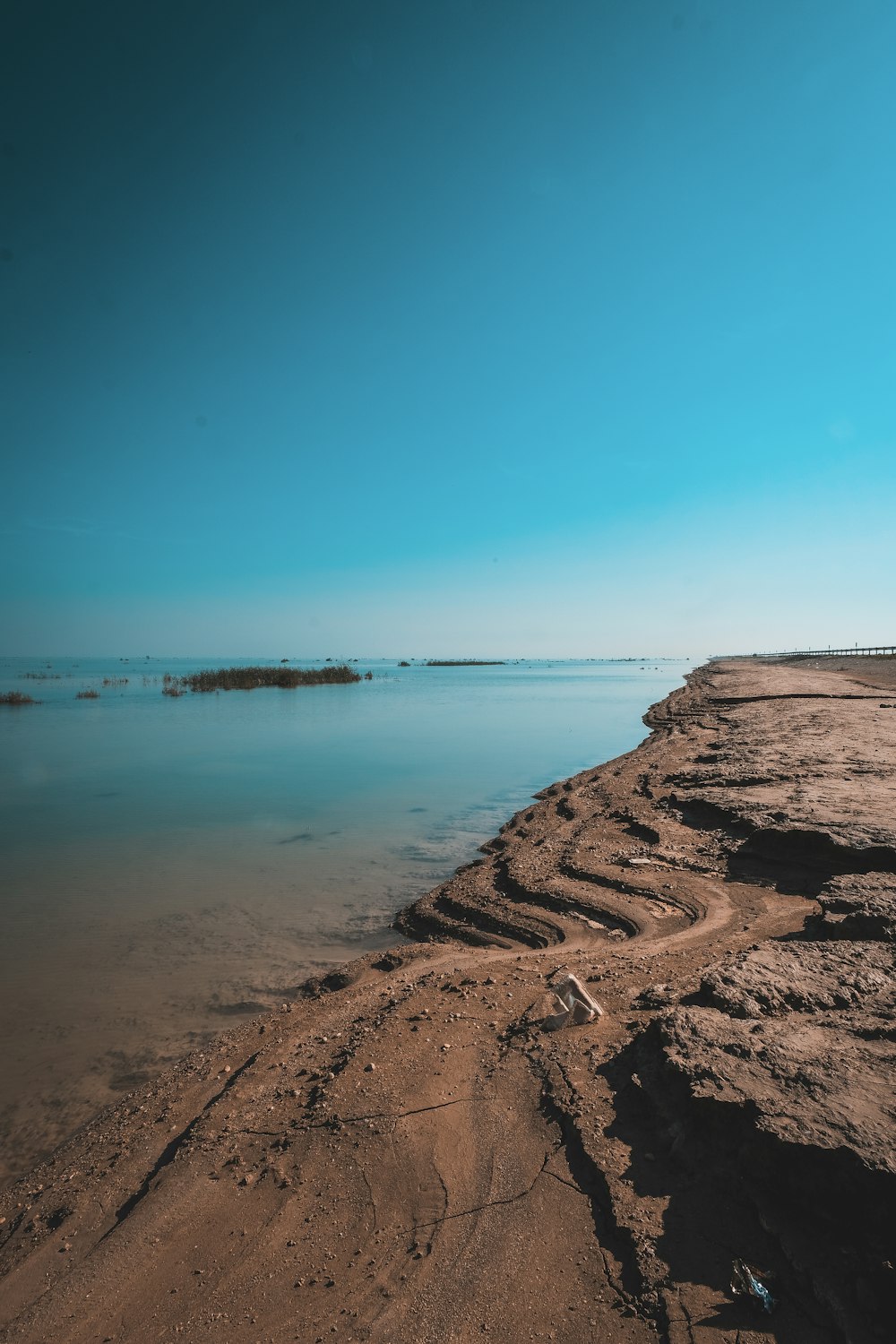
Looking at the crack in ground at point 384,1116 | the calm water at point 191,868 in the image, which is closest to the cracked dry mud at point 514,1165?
the crack in ground at point 384,1116

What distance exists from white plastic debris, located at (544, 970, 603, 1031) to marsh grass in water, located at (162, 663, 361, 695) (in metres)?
45.9

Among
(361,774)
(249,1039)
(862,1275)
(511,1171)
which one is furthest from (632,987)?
(361,774)

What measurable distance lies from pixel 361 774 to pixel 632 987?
12182mm

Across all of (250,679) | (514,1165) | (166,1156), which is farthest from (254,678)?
(514,1165)

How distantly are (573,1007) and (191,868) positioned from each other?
6.60 metres

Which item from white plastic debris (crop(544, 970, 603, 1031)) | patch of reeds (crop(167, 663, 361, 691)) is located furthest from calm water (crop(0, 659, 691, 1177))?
patch of reeds (crop(167, 663, 361, 691))

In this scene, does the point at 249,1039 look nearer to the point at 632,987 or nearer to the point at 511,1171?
the point at 511,1171

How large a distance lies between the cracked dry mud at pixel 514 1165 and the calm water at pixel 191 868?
0.74 meters

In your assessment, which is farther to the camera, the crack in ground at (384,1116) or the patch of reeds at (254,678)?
the patch of reeds at (254,678)

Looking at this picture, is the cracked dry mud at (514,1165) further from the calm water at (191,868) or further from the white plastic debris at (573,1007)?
the calm water at (191,868)

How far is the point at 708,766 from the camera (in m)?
10.9

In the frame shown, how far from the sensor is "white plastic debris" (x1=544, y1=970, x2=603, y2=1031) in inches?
144

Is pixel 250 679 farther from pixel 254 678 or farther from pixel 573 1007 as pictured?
pixel 573 1007

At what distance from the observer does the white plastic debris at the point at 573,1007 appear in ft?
12.0
